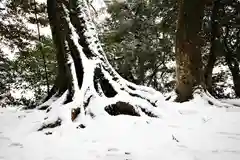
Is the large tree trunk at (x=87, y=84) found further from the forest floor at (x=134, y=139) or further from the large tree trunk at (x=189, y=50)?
the large tree trunk at (x=189, y=50)

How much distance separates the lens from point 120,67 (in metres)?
11.6

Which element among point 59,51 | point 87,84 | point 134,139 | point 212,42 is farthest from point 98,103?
point 212,42

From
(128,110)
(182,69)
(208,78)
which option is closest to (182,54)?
(182,69)

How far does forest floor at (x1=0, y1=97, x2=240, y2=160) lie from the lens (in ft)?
8.04

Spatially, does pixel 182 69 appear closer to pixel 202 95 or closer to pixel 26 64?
pixel 202 95

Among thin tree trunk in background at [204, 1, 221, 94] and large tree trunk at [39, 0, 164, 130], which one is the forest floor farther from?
thin tree trunk in background at [204, 1, 221, 94]

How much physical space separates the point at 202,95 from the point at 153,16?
7.07 meters

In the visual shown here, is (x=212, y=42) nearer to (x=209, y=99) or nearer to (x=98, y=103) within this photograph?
(x=209, y=99)

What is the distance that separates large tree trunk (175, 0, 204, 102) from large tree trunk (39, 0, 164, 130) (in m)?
0.73

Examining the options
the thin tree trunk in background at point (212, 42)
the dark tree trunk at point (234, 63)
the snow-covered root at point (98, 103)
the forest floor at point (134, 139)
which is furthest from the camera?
the dark tree trunk at point (234, 63)

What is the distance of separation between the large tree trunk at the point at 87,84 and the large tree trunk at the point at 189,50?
28.8 inches

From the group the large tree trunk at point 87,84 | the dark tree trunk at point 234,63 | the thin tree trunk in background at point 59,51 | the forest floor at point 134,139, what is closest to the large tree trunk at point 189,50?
the large tree trunk at point 87,84

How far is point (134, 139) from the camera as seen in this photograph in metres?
2.92

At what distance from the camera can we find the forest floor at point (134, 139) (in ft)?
8.04
